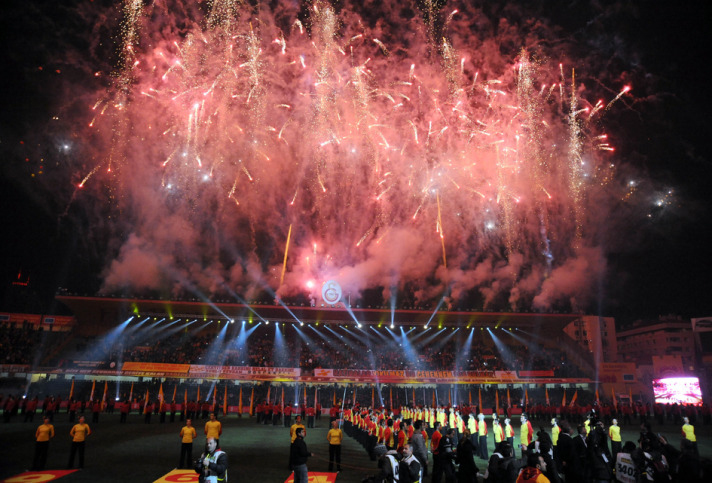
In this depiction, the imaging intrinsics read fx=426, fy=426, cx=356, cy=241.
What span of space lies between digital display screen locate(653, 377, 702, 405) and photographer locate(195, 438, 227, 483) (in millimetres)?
41996

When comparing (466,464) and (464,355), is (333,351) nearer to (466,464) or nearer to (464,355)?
(464,355)

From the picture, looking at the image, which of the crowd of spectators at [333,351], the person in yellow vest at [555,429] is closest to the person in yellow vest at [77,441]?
the person in yellow vest at [555,429]

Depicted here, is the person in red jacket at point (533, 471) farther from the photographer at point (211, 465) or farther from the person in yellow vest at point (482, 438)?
the person in yellow vest at point (482, 438)

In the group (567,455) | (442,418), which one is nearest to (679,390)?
(442,418)

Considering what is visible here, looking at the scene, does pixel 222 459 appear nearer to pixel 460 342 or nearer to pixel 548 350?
pixel 460 342

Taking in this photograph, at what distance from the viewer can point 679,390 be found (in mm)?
37281

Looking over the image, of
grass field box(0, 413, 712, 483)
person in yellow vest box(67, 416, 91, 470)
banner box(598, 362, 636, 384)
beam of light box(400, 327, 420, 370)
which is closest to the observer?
grass field box(0, 413, 712, 483)

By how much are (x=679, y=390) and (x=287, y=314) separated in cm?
3536

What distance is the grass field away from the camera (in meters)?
11.6

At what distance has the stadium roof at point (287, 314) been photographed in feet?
123

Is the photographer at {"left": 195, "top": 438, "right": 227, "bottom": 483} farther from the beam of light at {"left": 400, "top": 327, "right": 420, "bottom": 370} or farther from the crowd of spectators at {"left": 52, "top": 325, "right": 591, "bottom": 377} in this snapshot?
the beam of light at {"left": 400, "top": 327, "right": 420, "bottom": 370}

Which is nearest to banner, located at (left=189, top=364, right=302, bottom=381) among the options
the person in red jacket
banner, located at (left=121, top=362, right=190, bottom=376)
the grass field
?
banner, located at (left=121, top=362, right=190, bottom=376)

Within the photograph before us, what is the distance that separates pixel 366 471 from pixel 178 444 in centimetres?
886

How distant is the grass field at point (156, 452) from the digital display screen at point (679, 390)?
16705mm
